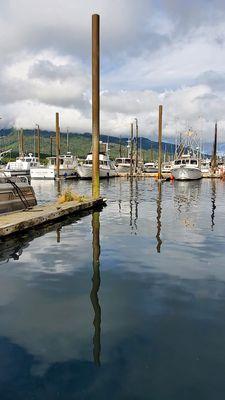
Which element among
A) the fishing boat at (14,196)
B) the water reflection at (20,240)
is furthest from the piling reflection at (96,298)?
the fishing boat at (14,196)

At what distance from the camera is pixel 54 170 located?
6191cm

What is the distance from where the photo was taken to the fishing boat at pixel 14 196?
14.7 meters

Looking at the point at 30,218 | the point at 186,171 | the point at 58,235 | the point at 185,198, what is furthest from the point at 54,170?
the point at 58,235

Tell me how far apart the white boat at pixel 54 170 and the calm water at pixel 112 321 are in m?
48.9

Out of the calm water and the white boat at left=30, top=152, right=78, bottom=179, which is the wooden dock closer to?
the calm water

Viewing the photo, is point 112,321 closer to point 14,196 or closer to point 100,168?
point 14,196

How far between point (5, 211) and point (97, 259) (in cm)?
671

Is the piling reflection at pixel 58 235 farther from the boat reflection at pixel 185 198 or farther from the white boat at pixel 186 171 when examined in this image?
the white boat at pixel 186 171

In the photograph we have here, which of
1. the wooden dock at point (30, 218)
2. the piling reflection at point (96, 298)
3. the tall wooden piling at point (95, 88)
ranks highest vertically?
the tall wooden piling at point (95, 88)

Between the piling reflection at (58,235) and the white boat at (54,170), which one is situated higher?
the white boat at (54,170)

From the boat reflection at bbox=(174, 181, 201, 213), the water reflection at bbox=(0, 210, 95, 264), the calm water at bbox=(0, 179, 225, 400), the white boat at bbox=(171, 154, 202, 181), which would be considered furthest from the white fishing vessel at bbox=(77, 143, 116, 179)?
the calm water at bbox=(0, 179, 225, 400)

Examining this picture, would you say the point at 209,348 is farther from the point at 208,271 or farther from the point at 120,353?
the point at 208,271

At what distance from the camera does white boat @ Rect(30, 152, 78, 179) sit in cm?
5928

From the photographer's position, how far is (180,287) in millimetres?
7094
